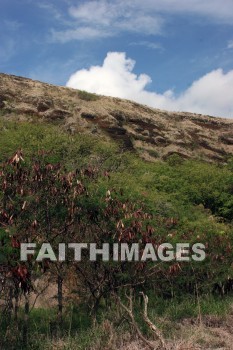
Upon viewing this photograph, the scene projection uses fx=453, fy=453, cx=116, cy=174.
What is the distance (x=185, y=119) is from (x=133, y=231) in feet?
241

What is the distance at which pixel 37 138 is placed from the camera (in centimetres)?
4159

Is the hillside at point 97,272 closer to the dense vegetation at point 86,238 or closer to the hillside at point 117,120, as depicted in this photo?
the dense vegetation at point 86,238

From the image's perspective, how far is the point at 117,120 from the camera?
68.5m

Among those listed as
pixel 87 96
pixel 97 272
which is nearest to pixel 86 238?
pixel 97 272

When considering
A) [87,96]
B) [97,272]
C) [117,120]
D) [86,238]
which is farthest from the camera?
[87,96]

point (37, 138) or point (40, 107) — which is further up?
→ point (40, 107)

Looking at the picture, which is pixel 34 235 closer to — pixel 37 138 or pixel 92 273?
pixel 92 273

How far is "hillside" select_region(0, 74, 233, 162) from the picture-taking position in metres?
61.8

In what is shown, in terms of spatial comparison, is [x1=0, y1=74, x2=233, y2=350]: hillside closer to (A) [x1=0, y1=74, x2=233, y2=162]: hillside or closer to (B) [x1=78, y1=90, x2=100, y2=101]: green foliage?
(A) [x1=0, y1=74, x2=233, y2=162]: hillside

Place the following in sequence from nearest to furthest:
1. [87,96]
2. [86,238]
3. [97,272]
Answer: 1. [86,238]
2. [97,272]
3. [87,96]

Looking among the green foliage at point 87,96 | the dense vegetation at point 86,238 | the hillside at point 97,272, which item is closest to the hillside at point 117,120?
the green foliage at point 87,96

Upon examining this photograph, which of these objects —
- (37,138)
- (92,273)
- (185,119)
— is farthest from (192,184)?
(185,119)

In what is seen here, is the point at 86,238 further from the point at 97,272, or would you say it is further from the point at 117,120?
the point at 117,120

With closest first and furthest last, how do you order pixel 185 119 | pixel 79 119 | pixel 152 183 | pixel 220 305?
pixel 220 305 < pixel 152 183 < pixel 79 119 < pixel 185 119
